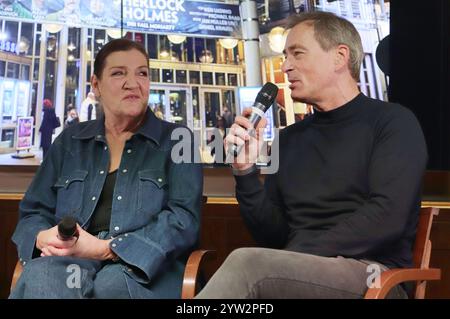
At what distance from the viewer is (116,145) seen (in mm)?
1973

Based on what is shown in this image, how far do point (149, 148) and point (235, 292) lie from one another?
794mm

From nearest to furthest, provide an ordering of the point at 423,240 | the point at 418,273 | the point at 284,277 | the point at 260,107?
1. the point at 284,277
2. the point at 418,273
3. the point at 260,107
4. the point at 423,240

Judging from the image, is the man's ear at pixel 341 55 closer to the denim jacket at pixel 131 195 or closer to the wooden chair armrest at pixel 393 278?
the denim jacket at pixel 131 195

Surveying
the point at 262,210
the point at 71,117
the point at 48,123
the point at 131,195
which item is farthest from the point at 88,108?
the point at 262,210

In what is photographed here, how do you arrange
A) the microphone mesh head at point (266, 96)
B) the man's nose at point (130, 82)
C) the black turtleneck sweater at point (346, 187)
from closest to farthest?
the black turtleneck sweater at point (346, 187) → the microphone mesh head at point (266, 96) → the man's nose at point (130, 82)

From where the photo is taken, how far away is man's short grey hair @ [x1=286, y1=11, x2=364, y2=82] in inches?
69.8

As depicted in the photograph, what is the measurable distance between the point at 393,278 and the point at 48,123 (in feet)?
7.89

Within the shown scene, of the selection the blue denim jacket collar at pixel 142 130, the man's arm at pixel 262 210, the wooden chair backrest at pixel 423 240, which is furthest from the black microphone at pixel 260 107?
the wooden chair backrest at pixel 423 240

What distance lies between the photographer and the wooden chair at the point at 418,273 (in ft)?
4.50

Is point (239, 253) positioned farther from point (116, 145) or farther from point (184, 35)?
point (184, 35)

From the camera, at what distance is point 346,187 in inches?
65.1

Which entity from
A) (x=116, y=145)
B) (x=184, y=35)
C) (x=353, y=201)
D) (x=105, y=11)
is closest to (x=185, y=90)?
(x=184, y=35)

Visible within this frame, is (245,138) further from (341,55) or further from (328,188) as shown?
(341,55)
